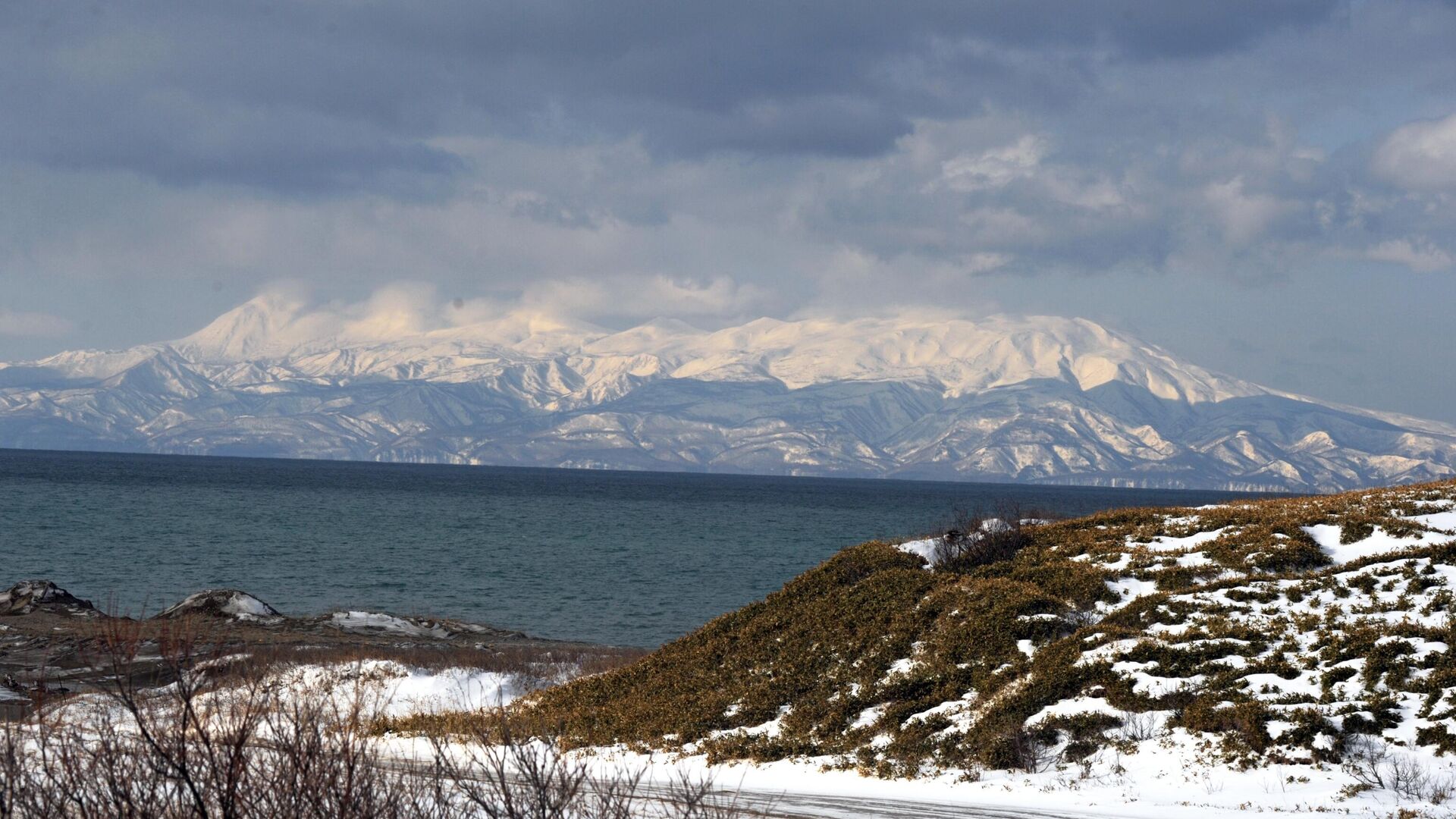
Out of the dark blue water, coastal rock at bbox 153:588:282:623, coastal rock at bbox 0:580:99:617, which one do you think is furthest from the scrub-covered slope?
coastal rock at bbox 0:580:99:617

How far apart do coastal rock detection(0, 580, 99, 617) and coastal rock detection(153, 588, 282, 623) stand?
3.02 m

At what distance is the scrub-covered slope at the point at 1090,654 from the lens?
1816cm

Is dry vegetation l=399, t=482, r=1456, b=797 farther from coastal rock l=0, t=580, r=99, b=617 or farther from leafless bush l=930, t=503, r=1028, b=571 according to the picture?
coastal rock l=0, t=580, r=99, b=617

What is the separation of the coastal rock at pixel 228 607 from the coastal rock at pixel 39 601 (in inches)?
119

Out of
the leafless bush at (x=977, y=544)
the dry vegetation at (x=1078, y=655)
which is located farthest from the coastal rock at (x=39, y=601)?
the leafless bush at (x=977, y=544)

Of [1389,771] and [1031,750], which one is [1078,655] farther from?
[1389,771]

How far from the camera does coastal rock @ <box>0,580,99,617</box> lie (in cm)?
4647

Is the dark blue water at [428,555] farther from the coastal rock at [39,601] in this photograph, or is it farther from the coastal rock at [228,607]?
the coastal rock at [39,601]

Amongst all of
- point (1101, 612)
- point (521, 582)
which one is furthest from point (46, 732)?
point (521, 582)

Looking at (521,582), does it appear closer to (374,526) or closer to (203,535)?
(203,535)

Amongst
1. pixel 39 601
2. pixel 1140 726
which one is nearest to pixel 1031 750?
pixel 1140 726

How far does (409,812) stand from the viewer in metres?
9.11

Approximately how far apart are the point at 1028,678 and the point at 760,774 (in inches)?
200

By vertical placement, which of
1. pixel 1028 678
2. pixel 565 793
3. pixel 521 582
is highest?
pixel 565 793
